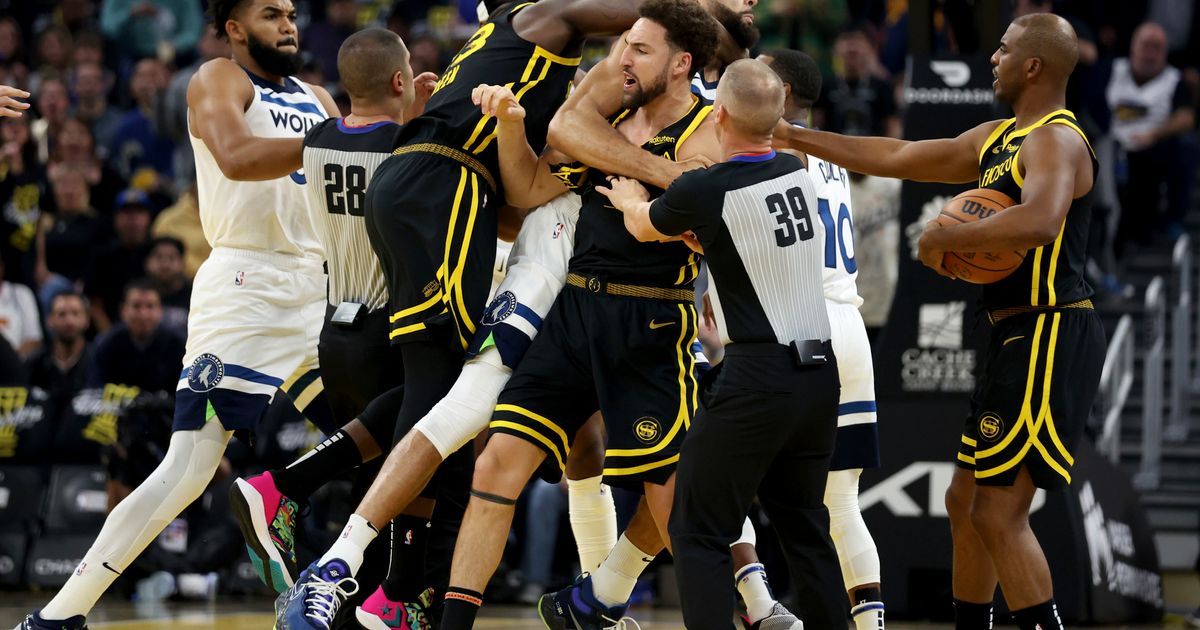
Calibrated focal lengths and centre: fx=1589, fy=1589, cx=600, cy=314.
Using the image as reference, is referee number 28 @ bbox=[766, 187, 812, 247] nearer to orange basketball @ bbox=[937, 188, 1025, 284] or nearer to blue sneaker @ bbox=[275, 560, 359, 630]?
orange basketball @ bbox=[937, 188, 1025, 284]

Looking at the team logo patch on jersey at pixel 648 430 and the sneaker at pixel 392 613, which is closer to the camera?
the team logo patch on jersey at pixel 648 430

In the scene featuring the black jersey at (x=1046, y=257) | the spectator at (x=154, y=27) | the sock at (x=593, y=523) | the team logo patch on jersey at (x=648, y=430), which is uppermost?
the spectator at (x=154, y=27)

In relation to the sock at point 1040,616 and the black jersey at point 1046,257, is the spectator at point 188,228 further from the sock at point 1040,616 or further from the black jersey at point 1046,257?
the sock at point 1040,616

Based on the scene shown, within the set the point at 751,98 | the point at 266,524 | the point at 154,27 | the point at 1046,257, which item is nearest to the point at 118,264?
the point at 154,27

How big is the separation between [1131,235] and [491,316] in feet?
32.7

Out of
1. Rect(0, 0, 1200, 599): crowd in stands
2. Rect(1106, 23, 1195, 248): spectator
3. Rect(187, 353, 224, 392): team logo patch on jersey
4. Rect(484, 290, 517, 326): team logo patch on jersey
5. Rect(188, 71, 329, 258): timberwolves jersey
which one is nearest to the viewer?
Rect(484, 290, 517, 326): team logo patch on jersey

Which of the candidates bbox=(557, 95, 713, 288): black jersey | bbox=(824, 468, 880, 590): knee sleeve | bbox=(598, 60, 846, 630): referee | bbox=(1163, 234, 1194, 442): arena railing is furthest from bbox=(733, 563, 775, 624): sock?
bbox=(1163, 234, 1194, 442): arena railing

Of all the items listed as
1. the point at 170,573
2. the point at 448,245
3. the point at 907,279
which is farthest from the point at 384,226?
the point at 170,573

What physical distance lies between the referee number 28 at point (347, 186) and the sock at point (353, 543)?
4.39 ft

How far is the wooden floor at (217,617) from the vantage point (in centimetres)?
826

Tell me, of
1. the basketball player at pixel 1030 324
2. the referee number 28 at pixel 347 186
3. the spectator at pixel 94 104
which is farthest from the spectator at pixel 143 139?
the basketball player at pixel 1030 324

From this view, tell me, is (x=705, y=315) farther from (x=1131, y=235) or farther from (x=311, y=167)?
(x=1131, y=235)

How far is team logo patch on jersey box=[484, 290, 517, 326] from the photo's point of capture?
246 inches

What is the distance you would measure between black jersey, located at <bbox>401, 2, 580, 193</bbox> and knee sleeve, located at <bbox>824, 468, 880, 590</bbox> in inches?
74.2
